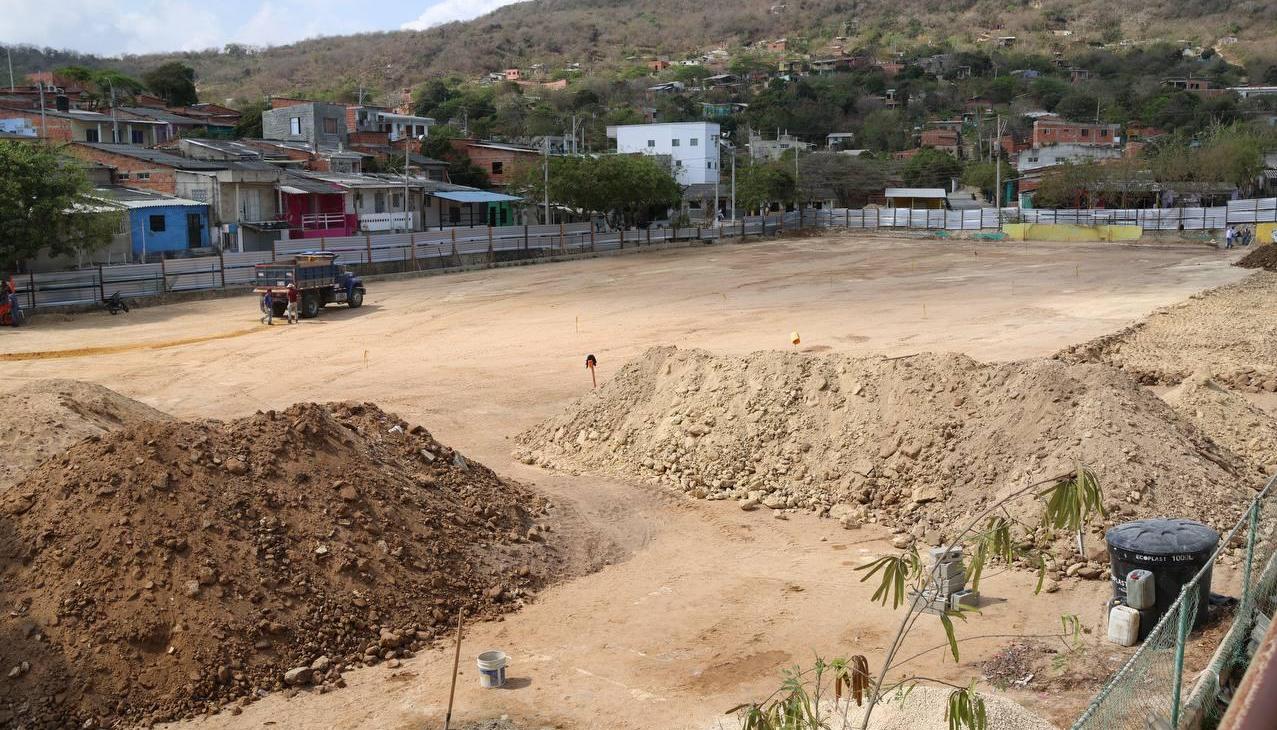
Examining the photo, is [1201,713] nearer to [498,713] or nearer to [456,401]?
[498,713]

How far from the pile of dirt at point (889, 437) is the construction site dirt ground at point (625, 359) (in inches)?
30.9

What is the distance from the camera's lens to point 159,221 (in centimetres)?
5209

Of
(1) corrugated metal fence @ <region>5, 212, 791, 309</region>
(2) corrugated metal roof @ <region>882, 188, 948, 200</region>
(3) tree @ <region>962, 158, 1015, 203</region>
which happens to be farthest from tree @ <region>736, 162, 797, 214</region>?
(3) tree @ <region>962, 158, 1015, 203</region>

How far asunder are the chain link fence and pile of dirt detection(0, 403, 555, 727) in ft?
23.6

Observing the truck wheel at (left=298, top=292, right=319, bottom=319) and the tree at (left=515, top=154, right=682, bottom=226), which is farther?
the tree at (left=515, top=154, right=682, bottom=226)

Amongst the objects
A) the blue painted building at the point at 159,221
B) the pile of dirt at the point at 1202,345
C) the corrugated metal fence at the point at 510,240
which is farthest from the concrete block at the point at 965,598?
the blue painted building at the point at 159,221

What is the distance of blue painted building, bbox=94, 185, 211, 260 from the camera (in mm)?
50625

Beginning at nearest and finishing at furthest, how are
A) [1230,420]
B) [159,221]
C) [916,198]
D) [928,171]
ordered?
[1230,420]
[159,221]
[916,198]
[928,171]

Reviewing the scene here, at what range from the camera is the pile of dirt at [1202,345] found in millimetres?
26312

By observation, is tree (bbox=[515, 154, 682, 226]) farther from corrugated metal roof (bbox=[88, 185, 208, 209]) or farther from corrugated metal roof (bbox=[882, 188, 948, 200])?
corrugated metal roof (bbox=[882, 188, 948, 200])

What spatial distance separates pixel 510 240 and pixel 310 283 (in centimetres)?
2135

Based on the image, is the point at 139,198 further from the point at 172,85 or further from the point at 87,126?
the point at 172,85

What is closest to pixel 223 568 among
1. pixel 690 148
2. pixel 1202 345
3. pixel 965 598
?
pixel 965 598

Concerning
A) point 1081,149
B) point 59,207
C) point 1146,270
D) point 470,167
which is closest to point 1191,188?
point 1081,149
